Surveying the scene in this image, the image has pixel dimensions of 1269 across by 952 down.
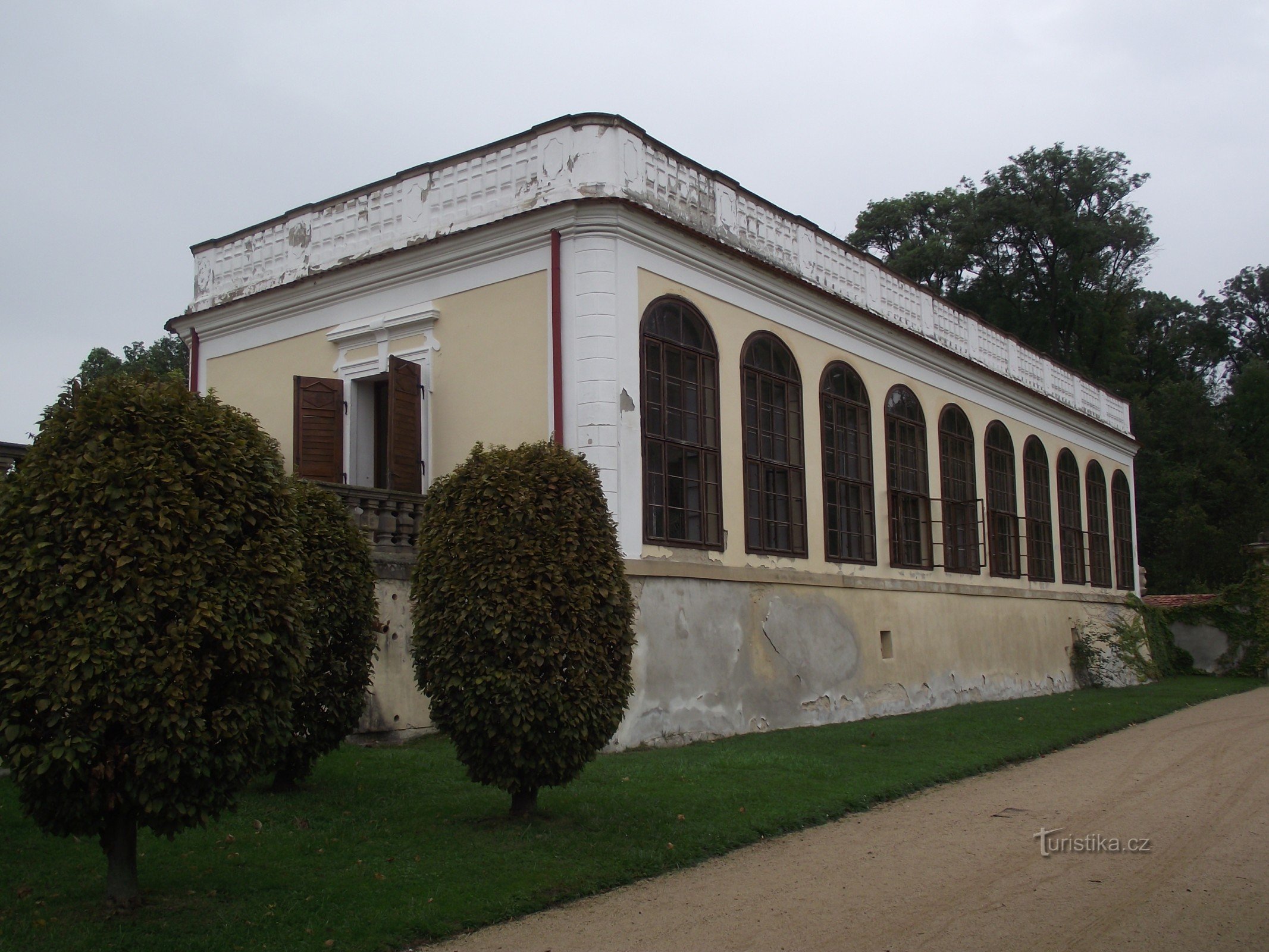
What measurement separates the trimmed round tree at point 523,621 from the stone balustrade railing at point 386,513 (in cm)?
369

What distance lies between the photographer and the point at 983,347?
23.0 m

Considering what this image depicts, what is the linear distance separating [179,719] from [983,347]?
19.7m

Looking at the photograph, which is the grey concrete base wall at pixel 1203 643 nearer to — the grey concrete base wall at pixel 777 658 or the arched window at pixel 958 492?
the grey concrete base wall at pixel 777 658

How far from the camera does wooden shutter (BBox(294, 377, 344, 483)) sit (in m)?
15.2

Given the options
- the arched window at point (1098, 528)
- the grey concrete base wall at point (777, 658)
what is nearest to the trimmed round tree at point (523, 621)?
the grey concrete base wall at point (777, 658)

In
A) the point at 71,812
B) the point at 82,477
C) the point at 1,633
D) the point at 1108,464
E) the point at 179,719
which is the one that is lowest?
the point at 71,812

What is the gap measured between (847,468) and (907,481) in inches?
86.9

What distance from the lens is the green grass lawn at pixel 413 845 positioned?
613cm

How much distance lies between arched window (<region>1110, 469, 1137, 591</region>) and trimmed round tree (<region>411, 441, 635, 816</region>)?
22987 millimetres

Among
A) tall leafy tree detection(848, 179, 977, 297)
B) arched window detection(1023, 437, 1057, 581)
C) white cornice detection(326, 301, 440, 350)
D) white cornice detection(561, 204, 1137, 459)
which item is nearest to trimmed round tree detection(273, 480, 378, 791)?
white cornice detection(561, 204, 1137, 459)

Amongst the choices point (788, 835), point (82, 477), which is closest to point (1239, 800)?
point (788, 835)

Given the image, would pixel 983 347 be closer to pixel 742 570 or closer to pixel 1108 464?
pixel 1108 464

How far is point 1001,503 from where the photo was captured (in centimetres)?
2303

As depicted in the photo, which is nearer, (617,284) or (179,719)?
(179,719)
